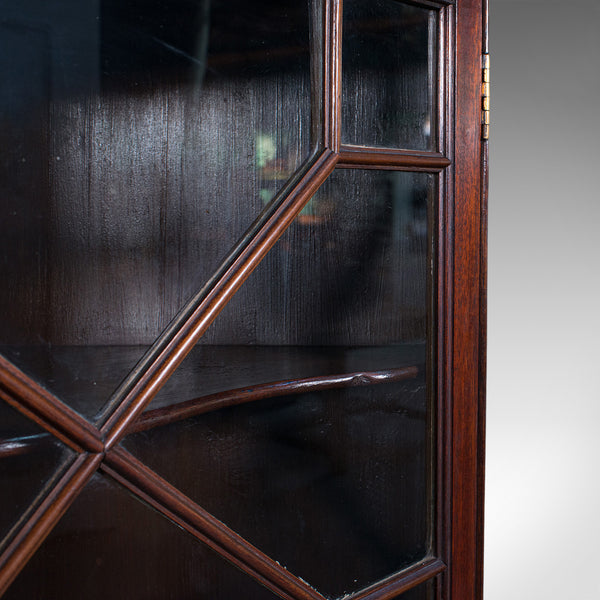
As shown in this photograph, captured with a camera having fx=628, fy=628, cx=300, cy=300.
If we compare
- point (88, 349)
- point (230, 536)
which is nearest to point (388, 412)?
point (230, 536)

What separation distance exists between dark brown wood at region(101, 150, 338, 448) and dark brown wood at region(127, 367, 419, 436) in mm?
14

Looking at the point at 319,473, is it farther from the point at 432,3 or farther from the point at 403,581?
the point at 432,3

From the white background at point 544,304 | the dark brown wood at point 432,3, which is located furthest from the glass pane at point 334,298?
the white background at point 544,304

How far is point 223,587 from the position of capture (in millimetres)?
492

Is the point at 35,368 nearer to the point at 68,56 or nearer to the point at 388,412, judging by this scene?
the point at 68,56

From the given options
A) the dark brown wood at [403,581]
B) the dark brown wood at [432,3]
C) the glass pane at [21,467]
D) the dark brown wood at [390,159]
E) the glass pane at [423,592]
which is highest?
the dark brown wood at [432,3]

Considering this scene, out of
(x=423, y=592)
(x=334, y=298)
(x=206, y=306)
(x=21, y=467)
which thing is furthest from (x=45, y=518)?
(x=423, y=592)

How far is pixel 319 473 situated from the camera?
1.78 ft

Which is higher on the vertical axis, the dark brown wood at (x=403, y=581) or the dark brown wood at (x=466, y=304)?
the dark brown wood at (x=466, y=304)

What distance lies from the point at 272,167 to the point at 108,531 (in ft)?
0.95

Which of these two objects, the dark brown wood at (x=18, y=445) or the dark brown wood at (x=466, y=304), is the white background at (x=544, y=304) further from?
the dark brown wood at (x=18, y=445)

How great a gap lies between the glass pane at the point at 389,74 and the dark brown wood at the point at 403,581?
0.40 metres

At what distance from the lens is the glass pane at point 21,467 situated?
38 centimetres

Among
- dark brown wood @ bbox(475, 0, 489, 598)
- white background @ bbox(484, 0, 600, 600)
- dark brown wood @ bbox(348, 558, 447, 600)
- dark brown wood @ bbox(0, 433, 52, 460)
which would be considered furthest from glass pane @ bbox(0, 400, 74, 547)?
white background @ bbox(484, 0, 600, 600)
